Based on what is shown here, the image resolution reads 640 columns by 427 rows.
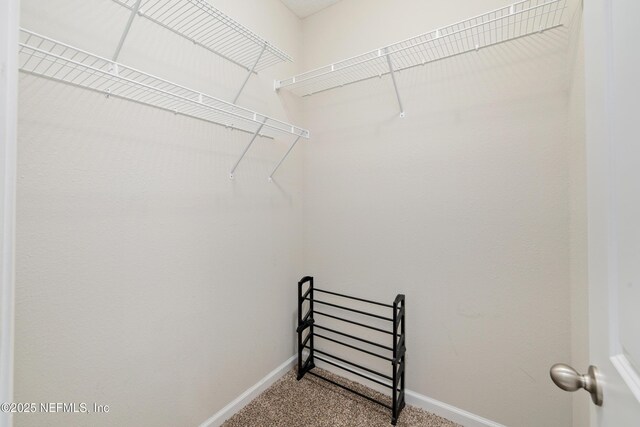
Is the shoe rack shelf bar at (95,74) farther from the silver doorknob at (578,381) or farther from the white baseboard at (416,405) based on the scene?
the white baseboard at (416,405)

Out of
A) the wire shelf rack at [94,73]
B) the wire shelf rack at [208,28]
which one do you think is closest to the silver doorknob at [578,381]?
the wire shelf rack at [94,73]

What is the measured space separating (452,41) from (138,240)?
72.0 inches

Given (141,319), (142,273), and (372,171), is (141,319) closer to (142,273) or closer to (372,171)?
(142,273)

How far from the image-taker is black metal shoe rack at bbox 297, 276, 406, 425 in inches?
59.7

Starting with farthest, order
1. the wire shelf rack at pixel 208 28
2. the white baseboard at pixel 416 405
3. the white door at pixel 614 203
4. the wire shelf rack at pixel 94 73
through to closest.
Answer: the white baseboard at pixel 416 405 < the wire shelf rack at pixel 208 28 < the wire shelf rack at pixel 94 73 < the white door at pixel 614 203

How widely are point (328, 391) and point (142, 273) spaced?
4.36ft

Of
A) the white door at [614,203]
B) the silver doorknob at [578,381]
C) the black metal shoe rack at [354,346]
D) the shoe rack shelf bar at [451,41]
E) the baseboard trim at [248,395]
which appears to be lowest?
the baseboard trim at [248,395]

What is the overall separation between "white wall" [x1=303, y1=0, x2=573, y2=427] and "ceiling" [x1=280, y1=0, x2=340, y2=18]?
80mm

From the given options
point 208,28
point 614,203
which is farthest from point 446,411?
point 208,28

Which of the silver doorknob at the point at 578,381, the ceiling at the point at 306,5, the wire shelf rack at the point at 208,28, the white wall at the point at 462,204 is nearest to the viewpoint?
the silver doorknob at the point at 578,381

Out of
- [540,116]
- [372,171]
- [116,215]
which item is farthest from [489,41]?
[116,215]

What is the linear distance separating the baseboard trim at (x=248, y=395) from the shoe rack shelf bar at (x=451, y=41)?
1.88 meters

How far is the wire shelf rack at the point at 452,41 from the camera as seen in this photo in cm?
122

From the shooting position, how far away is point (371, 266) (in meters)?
1.75
